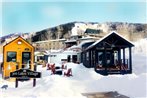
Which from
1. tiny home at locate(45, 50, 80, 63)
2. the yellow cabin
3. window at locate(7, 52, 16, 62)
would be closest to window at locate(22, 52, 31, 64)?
the yellow cabin

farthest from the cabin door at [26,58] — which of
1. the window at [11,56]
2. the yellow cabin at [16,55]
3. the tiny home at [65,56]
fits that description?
the tiny home at [65,56]

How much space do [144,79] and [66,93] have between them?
4243 mm

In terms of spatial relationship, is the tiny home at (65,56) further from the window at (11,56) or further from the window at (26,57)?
the window at (11,56)

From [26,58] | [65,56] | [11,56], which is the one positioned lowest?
[65,56]

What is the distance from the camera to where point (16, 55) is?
22.5m

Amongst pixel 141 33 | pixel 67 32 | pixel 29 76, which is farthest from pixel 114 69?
pixel 67 32

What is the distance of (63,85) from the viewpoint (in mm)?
12648

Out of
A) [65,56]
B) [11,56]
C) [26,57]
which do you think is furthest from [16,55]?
[65,56]

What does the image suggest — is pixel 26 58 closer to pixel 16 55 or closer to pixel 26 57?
pixel 26 57

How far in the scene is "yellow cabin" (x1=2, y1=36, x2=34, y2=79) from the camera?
22.1 meters

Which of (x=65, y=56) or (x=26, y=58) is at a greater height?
(x=26, y=58)

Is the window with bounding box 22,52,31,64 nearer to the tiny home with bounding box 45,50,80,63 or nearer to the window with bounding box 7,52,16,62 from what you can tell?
the window with bounding box 7,52,16,62

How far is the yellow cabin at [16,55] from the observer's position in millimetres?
22125

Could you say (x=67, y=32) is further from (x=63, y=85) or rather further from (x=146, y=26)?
(x=63, y=85)
